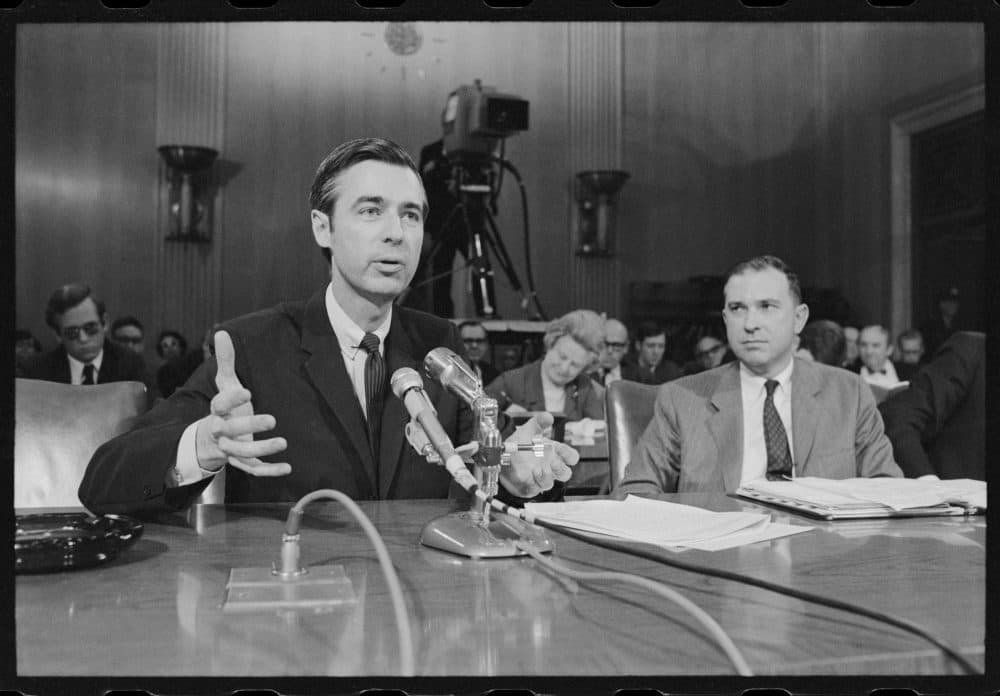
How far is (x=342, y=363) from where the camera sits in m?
1.68

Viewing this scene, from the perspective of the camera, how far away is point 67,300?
514cm

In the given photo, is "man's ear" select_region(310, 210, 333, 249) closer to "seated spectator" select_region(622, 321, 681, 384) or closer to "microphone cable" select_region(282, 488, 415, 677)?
"microphone cable" select_region(282, 488, 415, 677)

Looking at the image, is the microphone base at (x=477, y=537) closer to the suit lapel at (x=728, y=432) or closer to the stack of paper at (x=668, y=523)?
the stack of paper at (x=668, y=523)

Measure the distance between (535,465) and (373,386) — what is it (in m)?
0.42

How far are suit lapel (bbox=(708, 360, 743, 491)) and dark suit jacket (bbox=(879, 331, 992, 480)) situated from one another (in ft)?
2.25

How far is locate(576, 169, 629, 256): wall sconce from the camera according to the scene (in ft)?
25.1

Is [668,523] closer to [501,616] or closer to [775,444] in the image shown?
[501,616]

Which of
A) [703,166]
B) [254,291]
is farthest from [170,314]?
[703,166]

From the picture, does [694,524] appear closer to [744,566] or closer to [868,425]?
[744,566]

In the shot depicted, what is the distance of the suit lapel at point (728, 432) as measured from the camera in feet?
7.25

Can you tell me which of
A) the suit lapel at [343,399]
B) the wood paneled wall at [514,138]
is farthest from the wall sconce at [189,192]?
the suit lapel at [343,399]

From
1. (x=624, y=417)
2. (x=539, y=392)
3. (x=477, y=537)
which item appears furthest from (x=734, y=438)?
(x=539, y=392)

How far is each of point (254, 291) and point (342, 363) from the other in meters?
5.20

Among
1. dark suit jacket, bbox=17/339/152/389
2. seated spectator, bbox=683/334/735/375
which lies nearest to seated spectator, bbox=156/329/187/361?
dark suit jacket, bbox=17/339/152/389
